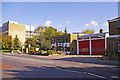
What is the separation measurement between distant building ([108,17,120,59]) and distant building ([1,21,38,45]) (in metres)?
81.5

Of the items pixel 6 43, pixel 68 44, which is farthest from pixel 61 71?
pixel 6 43

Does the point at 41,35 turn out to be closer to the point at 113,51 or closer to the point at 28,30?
the point at 113,51

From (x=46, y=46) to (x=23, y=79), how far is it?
123 ft

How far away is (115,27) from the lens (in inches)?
850

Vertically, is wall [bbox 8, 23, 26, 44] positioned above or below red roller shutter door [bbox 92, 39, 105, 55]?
above

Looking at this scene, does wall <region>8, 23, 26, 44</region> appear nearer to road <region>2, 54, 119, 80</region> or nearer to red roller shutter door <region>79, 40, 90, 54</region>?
red roller shutter door <region>79, 40, 90, 54</region>

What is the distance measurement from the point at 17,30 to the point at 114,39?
298 ft

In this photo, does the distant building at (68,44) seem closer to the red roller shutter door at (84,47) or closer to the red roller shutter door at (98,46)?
the red roller shutter door at (84,47)

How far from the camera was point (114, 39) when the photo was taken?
21.6m

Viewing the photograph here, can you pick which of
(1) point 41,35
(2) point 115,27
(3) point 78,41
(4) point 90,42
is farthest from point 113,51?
(1) point 41,35

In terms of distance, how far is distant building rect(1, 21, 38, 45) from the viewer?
98.8 meters

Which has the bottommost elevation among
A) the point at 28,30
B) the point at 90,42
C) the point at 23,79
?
the point at 23,79

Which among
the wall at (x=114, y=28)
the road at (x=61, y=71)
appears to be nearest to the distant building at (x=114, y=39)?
the wall at (x=114, y=28)

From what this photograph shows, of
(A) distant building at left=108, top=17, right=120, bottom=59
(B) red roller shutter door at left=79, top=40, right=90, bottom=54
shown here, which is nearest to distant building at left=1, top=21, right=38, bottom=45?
(B) red roller shutter door at left=79, top=40, right=90, bottom=54
